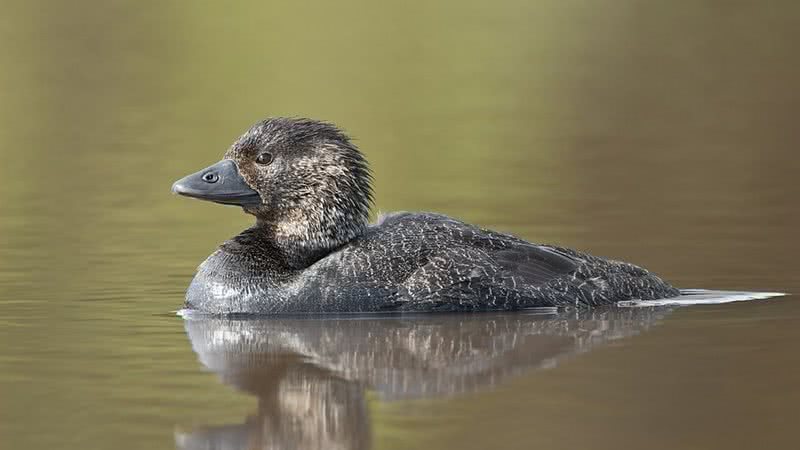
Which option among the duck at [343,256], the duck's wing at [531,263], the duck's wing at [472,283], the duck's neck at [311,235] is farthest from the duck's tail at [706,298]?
the duck's neck at [311,235]

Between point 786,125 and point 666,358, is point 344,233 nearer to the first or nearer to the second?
point 666,358

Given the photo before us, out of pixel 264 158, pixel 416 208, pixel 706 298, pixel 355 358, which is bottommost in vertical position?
pixel 355 358

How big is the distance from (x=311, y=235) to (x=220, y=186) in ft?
2.11

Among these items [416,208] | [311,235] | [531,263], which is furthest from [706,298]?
[416,208]

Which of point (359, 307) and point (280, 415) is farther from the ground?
point (359, 307)

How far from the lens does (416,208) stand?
1612cm

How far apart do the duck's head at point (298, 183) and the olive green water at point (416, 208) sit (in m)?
0.80

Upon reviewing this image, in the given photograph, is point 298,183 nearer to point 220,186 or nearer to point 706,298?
point 220,186

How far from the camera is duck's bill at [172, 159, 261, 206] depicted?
11.0m

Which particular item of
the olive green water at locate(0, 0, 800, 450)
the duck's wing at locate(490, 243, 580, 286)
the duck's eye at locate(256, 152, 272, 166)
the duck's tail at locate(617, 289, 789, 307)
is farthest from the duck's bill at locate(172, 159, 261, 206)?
the duck's tail at locate(617, 289, 789, 307)

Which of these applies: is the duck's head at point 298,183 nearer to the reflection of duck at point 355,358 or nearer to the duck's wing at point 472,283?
the duck's wing at point 472,283

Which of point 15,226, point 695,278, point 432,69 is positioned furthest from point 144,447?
point 432,69

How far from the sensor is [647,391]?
829cm

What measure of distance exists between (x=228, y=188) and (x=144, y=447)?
156 inches
